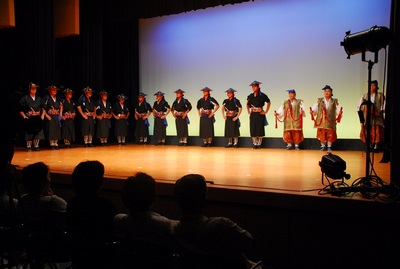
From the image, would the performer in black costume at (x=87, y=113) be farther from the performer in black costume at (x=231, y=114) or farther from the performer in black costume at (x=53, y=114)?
the performer in black costume at (x=231, y=114)

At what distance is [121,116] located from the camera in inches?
449

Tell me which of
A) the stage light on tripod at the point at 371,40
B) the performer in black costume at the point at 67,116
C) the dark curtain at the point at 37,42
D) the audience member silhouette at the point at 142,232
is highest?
the dark curtain at the point at 37,42

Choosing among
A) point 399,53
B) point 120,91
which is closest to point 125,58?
point 120,91

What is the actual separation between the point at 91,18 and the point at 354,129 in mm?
7601

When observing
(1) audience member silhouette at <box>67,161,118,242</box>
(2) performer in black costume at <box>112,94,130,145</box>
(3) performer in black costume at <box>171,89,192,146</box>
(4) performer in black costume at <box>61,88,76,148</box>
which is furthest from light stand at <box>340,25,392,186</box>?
(2) performer in black costume at <box>112,94,130,145</box>

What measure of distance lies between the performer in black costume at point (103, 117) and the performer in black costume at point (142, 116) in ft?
2.71

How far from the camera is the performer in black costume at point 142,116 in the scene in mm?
11438

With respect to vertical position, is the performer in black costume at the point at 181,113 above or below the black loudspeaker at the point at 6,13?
below

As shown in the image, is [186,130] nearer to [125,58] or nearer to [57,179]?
[125,58]

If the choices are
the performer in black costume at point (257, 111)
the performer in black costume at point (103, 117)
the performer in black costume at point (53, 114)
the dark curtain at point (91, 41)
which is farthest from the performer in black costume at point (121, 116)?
the performer in black costume at point (257, 111)

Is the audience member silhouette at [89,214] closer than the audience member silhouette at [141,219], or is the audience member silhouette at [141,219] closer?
the audience member silhouette at [141,219]

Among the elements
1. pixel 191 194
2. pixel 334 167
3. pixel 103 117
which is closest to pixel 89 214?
pixel 191 194

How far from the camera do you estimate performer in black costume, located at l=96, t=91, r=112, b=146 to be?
11.0 metres

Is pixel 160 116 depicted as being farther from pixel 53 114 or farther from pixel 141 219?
pixel 141 219
